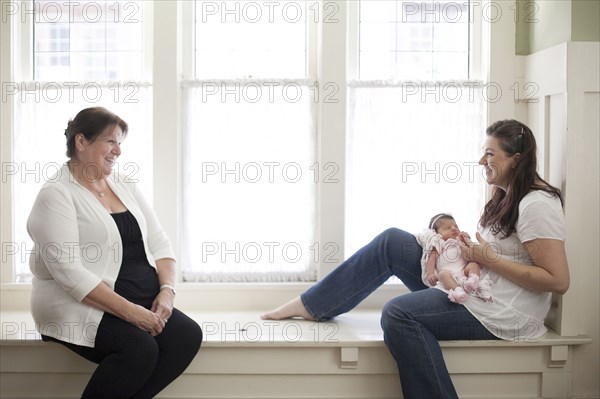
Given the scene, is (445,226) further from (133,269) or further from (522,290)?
(133,269)

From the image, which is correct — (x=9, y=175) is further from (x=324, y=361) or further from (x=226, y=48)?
(x=324, y=361)

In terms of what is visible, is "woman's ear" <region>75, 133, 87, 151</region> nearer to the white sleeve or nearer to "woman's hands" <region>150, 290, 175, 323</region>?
"woman's hands" <region>150, 290, 175, 323</region>

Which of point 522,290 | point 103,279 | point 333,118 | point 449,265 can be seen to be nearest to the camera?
point 103,279

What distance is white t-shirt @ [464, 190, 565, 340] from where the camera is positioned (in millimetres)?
3070

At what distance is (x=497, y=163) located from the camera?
10.5 ft

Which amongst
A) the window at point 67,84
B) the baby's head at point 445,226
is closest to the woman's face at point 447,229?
the baby's head at point 445,226

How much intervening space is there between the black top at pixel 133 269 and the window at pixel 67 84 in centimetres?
69

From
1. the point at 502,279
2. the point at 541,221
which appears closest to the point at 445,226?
the point at 502,279

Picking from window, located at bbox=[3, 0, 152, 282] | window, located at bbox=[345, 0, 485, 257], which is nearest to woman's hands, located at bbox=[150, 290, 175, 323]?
window, located at bbox=[3, 0, 152, 282]

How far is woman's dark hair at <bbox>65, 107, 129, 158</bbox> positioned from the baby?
137 centimetres

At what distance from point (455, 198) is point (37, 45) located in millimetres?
2169

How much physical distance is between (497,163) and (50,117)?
2103mm

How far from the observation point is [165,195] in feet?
12.4

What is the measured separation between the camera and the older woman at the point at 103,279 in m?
2.92
